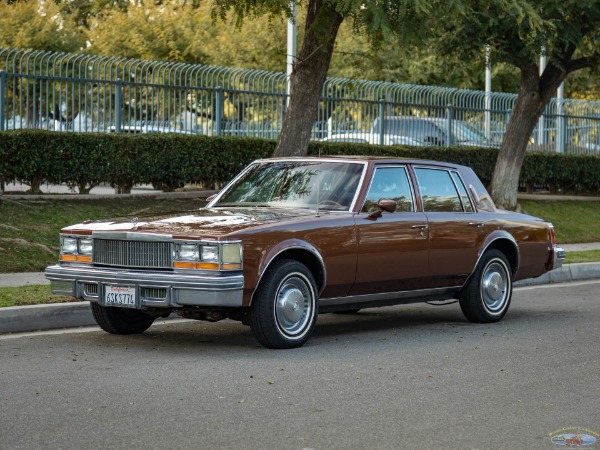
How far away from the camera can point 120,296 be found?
9.41 m

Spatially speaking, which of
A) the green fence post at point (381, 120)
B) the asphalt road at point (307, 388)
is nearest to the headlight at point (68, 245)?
the asphalt road at point (307, 388)

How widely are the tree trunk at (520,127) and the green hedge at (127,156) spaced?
2.81m

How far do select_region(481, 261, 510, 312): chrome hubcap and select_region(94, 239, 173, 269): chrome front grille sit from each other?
148 inches

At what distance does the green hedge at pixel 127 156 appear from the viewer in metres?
18.2

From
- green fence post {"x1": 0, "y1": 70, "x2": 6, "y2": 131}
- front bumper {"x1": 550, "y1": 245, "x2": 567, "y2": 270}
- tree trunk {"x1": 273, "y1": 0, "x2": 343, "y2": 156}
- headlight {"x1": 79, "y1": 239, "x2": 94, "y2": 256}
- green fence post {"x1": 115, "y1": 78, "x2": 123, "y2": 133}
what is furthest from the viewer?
green fence post {"x1": 115, "y1": 78, "x2": 123, "y2": 133}

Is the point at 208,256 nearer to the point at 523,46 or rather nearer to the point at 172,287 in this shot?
the point at 172,287

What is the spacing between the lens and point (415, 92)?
26188 millimetres

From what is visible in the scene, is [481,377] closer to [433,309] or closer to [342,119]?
[433,309]

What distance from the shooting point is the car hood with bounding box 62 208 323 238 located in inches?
367

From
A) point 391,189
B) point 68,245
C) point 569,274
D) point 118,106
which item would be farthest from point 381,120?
point 68,245

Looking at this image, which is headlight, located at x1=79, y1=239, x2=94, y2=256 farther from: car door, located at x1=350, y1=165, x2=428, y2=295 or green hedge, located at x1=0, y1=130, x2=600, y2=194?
green hedge, located at x1=0, y1=130, x2=600, y2=194

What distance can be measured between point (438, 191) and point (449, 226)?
442mm

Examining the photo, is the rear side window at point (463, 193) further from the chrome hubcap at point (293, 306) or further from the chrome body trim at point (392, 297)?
the chrome hubcap at point (293, 306)

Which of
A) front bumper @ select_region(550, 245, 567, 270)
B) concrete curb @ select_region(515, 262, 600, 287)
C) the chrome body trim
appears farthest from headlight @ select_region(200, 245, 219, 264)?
concrete curb @ select_region(515, 262, 600, 287)
